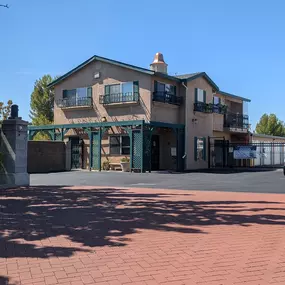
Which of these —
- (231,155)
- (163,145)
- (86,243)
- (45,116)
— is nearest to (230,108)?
(231,155)

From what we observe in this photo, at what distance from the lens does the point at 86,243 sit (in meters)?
6.20

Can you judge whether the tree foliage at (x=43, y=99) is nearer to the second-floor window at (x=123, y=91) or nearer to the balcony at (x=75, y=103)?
the balcony at (x=75, y=103)

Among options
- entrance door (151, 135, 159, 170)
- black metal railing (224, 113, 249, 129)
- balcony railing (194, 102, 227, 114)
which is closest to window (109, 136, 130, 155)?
entrance door (151, 135, 159, 170)

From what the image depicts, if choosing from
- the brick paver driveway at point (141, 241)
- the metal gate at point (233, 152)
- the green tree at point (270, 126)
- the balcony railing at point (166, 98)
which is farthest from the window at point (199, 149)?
the green tree at point (270, 126)

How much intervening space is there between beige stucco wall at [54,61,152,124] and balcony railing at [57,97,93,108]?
391 mm

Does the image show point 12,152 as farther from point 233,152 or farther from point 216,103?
point 216,103

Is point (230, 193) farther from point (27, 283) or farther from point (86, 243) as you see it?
point (27, 283)

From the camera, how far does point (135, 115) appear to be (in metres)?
24.8

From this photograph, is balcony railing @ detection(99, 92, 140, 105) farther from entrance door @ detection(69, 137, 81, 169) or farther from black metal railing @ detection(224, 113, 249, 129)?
black metal railing @ detection(224, 113, 249, 129)

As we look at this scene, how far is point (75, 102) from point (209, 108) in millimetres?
10032

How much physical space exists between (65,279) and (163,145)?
22.9 meters

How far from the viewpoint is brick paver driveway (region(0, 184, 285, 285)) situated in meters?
4.73

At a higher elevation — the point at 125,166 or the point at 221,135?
the point at 221,135

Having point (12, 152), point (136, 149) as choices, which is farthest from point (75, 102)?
point (12, 152)
